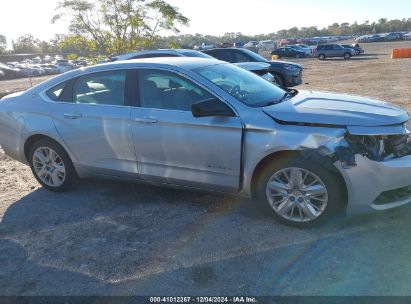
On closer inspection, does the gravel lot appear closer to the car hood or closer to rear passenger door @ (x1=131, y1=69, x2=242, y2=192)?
rear passenger door @ (x1=131, y1=69, x2=242, y2=192)

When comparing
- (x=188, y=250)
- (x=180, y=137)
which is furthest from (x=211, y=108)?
(x=188, y=250)

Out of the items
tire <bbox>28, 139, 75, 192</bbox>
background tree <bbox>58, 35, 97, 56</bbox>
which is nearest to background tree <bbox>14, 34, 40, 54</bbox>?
background tree <bbox>58, 35, 97, 56</bbox>

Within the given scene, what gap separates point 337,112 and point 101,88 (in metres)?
2.63

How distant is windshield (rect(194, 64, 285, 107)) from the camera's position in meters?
4.16

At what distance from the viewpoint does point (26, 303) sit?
307 centimetres

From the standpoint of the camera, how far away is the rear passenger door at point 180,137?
3.92 meters

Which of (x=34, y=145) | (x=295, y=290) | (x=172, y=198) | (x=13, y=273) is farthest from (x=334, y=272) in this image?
(x=34, y=145)

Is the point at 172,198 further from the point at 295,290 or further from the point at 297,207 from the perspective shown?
the point at 295,290

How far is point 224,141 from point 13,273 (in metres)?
2.20

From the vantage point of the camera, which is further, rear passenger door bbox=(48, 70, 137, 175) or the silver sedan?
rear passenger door bbox=(48, 70, 137, 175)

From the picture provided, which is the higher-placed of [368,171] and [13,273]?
[368,171]

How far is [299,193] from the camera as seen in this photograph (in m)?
A: 3.76

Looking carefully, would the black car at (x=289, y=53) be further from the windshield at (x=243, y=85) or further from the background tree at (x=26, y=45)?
the background tree at (x=26, y=45)

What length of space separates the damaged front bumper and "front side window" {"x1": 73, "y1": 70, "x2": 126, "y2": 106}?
2.48 metres
